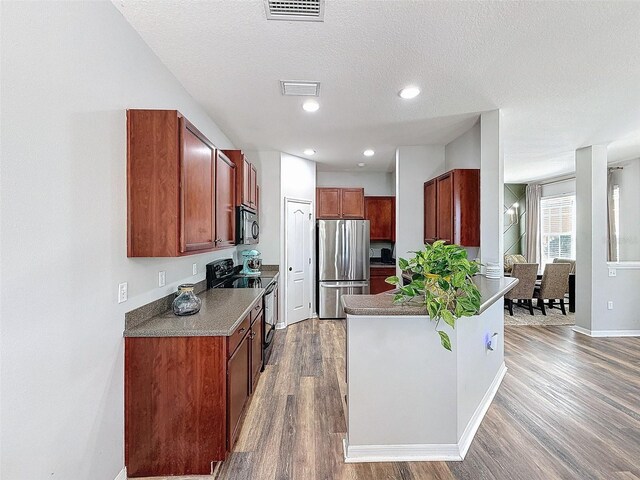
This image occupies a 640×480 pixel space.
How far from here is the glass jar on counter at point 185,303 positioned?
2.04 meters

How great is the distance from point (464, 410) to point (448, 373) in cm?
36

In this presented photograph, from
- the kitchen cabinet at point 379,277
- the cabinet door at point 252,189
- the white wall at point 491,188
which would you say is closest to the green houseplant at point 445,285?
the white wall at point 491,188

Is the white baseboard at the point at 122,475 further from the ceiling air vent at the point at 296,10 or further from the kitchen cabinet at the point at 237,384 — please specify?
the ceiling air vent at the point at 296,10

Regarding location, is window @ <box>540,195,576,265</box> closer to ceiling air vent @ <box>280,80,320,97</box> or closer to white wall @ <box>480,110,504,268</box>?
white wall @ <box>480,110,504,268</box>

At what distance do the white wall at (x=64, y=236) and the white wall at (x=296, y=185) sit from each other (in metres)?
2.86

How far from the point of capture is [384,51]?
6.77ft

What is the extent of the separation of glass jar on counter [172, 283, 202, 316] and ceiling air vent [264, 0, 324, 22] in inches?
71.3

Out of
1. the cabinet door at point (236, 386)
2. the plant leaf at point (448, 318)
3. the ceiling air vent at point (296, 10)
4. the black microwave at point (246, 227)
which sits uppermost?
the ceiling air vent at point (296, 10)

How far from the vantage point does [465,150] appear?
12.4 feet

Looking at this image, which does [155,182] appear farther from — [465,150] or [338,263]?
[338,263]

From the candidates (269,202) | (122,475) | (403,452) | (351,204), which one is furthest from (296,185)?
(122,475)

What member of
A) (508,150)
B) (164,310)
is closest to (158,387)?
(164,310)

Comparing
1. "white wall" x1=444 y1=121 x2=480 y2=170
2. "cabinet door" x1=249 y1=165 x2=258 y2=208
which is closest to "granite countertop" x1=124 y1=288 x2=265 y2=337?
"cabinet door" x1=249 y1=165 x2=258 y2=208

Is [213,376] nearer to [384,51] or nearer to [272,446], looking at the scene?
Answer: [272,446]
